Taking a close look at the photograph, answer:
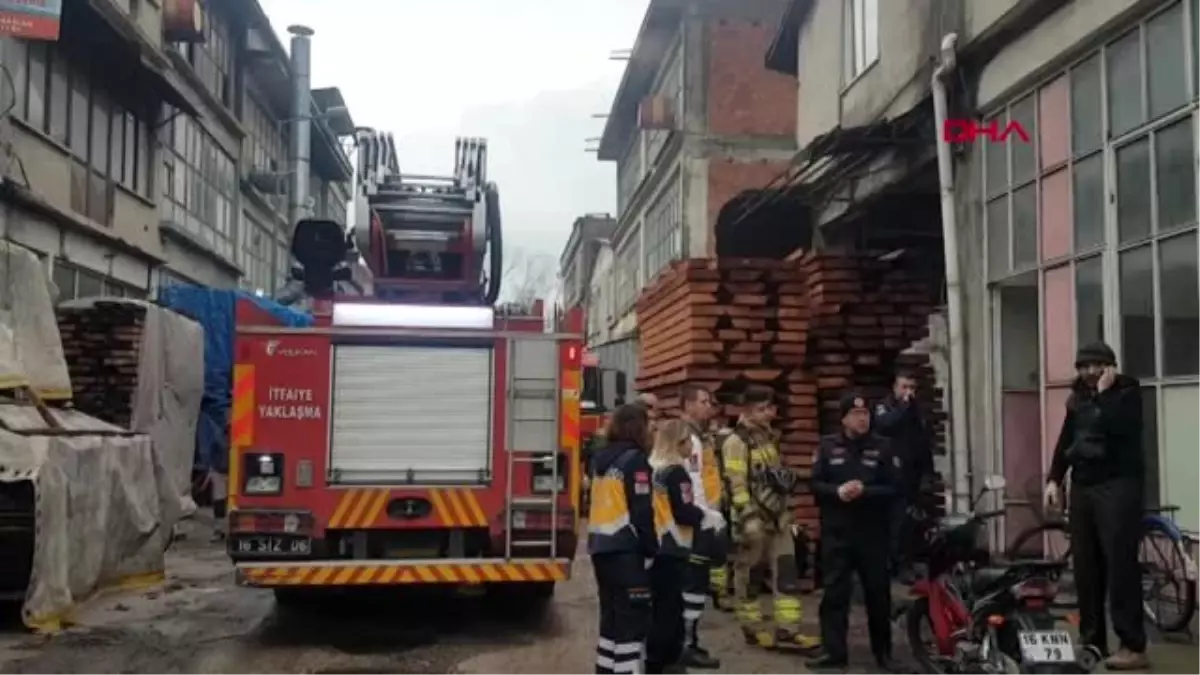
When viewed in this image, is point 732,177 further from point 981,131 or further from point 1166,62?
point 1166,62

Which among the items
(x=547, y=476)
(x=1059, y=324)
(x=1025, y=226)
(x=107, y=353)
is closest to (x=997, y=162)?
(x=1025, y=226)

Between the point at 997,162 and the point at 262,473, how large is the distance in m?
7.30

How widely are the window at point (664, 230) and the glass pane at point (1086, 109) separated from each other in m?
15.2

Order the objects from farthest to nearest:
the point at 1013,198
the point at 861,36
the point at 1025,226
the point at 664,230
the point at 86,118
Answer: the point at 664,230 → the point at 86,118 → the point at 861,36 → the point at 1013,198 → the point at 1025,226

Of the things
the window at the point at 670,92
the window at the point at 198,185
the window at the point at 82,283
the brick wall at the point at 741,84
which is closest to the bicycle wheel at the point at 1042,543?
the window at the point at 82,283

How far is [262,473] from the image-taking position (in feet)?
27.6

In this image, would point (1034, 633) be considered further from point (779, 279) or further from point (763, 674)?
point (779, 279)

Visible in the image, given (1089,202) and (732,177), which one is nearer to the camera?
(1089,202)

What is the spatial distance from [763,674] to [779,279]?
520cm

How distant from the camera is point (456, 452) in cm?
879

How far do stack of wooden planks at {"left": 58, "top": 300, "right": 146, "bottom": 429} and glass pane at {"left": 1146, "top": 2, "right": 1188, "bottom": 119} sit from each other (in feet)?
41.5

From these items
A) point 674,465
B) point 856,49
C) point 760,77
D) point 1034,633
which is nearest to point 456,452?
point 674,465

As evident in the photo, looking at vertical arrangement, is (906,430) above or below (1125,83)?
below

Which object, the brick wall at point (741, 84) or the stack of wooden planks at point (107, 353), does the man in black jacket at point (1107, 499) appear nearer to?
the stack of wooden planks at point (107, 353)
